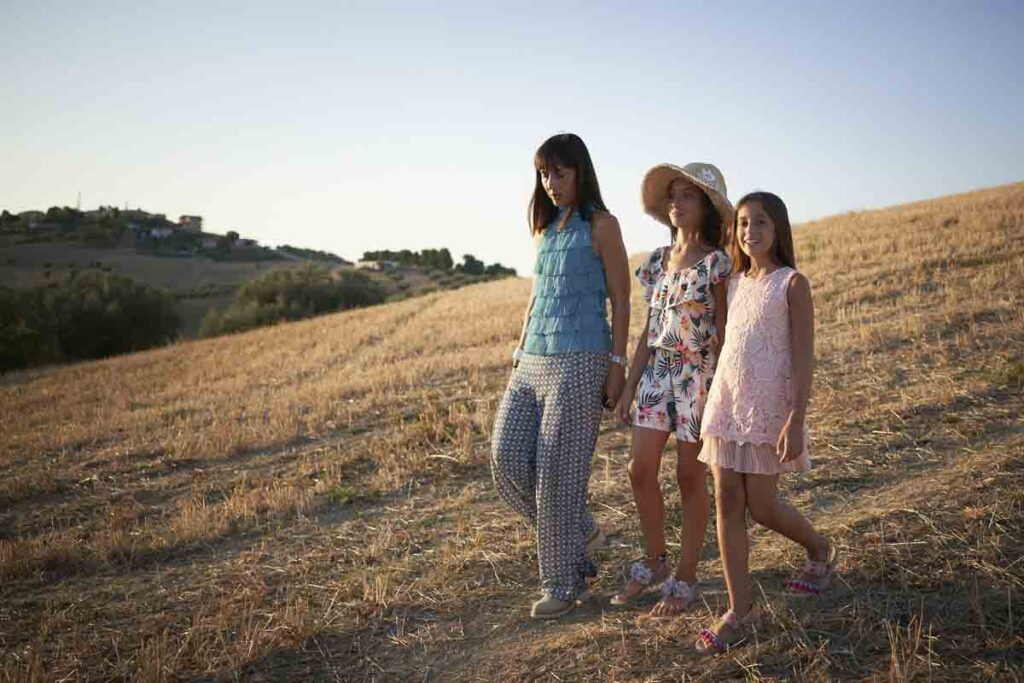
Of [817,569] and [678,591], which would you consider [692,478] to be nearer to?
[678,591]

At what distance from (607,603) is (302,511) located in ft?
10.7

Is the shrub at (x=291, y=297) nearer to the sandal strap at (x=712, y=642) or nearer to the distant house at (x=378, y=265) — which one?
the distant house at (x=378, y=265)

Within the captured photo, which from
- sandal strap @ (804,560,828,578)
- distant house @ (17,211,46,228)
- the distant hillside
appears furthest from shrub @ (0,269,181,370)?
distant house @ (17,211,46,228)

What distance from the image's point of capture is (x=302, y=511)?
249 inches

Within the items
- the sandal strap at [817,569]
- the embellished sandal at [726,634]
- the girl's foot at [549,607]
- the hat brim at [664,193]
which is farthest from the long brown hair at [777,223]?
the girl's foot at [549,607]

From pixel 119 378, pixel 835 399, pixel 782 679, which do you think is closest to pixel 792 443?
pixel 782 679

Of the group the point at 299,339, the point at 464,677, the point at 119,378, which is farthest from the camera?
the point at 299,339

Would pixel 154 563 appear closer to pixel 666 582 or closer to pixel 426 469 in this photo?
pixel 426 469

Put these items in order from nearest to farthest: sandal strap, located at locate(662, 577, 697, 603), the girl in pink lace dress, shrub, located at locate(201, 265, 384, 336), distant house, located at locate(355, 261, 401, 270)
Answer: the girl in pink lace dress → sandal strap, located at locate(662, 577, 697, 603) → shrub, located at locate(201, 265, 384, 336) → distant house, located at locate(355, 261, 401, 270)

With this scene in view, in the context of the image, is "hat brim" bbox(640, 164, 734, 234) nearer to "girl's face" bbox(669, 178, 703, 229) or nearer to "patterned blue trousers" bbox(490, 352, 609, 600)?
"girl's face" bbox(669, 178, 703, 229)

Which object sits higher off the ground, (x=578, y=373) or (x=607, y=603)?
(x=578, y=373)

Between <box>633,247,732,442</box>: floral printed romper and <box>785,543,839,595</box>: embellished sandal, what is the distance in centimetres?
87

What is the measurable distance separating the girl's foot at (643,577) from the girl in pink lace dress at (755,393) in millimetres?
570

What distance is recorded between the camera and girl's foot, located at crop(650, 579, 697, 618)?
3680 millimetres
